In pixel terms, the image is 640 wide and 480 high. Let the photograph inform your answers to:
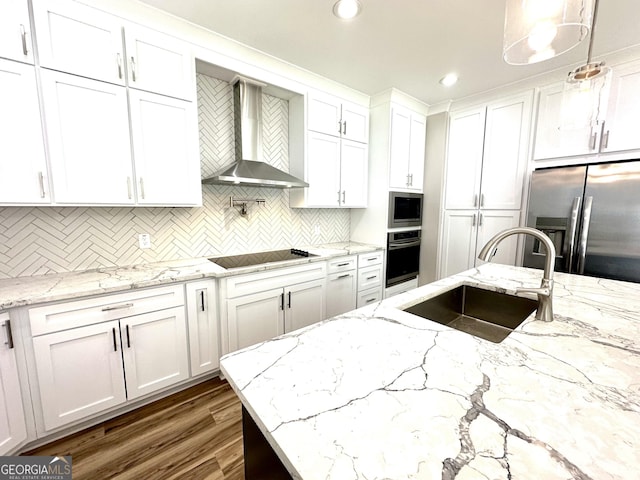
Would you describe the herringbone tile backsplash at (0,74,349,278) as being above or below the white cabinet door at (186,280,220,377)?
above

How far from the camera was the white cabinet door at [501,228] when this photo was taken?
9.19ft

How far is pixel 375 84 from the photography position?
9.15 ft

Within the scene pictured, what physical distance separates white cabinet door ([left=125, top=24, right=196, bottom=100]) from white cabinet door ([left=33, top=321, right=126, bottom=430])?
5.12 feet

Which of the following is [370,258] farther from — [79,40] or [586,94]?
[79,40]

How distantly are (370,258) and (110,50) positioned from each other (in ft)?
8.75

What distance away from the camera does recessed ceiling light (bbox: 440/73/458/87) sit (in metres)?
2.59

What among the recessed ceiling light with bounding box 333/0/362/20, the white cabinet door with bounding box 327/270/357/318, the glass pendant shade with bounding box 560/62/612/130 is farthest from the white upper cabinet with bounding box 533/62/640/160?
the white cabinet door with bounding box 327/270/357/318

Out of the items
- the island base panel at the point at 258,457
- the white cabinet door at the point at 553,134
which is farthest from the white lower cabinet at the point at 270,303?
the white cabinet door at the point at 553,134

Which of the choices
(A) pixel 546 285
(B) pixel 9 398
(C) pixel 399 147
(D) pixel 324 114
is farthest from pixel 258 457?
(C) pixel 399 147

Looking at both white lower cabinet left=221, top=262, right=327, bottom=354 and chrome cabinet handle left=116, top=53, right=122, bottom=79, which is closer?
chrome cabinet handle left=116, top=53, right=122, bottom=79

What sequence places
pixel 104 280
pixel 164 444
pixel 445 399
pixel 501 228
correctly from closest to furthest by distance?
pixel 445 399, pixel 164 444, pixel 104 280, pixel 501 228

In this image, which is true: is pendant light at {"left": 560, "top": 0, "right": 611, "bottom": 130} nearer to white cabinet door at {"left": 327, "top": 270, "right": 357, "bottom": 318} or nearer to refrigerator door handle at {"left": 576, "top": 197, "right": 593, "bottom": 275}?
refrigerator door handle at {"left": 576, "top": 197, "right": 593, "bottom": 275}

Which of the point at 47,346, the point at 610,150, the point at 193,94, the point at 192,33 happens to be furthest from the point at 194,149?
the point at 610,150

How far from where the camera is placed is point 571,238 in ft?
7.30
